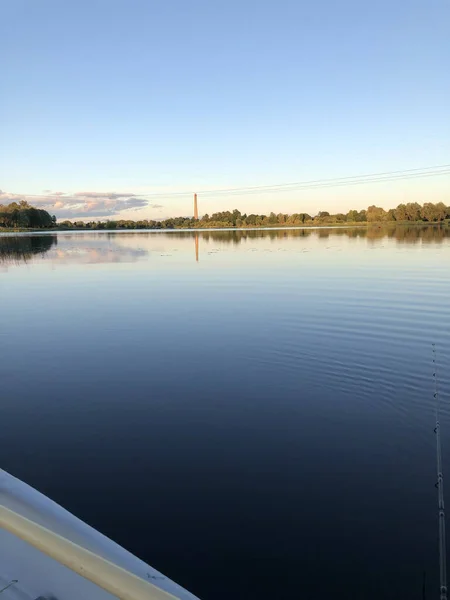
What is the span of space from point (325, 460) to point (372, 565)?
2055 mm

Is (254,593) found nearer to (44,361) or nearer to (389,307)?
(44,361)

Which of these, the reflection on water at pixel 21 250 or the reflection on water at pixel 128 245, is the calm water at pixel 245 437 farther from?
the reflection on water at pixel 21 250

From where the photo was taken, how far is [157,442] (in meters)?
7.34

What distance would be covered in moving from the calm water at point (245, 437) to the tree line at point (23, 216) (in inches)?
6661

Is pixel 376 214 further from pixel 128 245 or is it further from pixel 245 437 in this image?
pixel 245 437

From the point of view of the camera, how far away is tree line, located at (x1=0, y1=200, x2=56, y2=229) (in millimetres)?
166288

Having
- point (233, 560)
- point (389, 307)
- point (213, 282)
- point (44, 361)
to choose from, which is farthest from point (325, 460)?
point (213, 282)

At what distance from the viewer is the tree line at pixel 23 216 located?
16629 centimetres

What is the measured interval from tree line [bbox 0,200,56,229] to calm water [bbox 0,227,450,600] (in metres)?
169

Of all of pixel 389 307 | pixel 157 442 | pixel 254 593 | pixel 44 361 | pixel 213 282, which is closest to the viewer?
pixel 254 593

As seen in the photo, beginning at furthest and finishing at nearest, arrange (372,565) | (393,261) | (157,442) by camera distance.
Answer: (393,261)
(157,442)
(372,565)

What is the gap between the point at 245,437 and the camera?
24.6 feet

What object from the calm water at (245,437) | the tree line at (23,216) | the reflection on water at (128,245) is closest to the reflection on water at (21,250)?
the reflection on water at (128,245)

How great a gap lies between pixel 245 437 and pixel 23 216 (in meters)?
185
